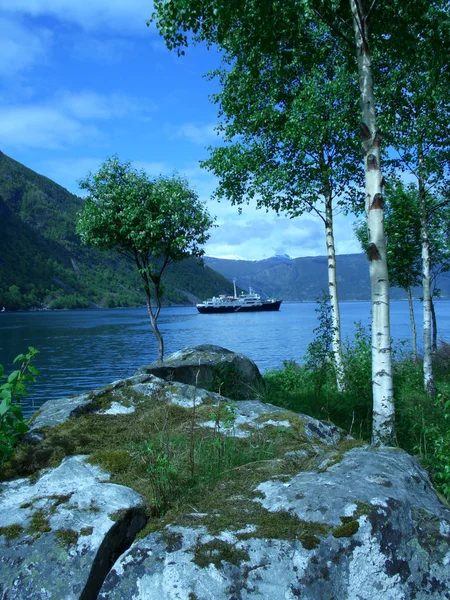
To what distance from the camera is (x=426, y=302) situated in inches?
618

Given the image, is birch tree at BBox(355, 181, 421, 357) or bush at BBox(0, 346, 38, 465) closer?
bush at BBox(0, 346, 38, 465)

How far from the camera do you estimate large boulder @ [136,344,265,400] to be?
13211 millimetres

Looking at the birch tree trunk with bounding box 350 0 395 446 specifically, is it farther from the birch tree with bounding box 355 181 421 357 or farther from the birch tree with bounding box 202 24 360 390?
the birch tree with bounding box 355 181 421 357

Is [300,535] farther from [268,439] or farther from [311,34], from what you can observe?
[311,34]

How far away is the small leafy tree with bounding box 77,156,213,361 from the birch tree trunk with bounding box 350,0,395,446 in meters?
11.7

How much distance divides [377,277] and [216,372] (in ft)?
24.4

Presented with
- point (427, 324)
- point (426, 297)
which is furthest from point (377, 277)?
point (427, 324)

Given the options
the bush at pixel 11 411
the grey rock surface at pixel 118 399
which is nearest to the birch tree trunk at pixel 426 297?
the grey rock surface at pixel 118 399

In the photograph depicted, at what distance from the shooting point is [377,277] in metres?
7.22

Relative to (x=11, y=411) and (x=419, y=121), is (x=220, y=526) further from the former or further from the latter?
(x=419, y=121)

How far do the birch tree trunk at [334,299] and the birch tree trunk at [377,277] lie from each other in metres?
6.89

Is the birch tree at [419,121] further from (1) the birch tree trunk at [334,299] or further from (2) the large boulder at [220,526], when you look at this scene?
(2) the large boulder at [220,526]

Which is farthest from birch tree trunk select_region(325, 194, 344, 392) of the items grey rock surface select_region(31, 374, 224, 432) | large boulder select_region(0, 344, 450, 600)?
large boulder select_region(0, 344, 450, 600)

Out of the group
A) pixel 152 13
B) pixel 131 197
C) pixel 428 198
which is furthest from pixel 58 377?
pixel 152 13
